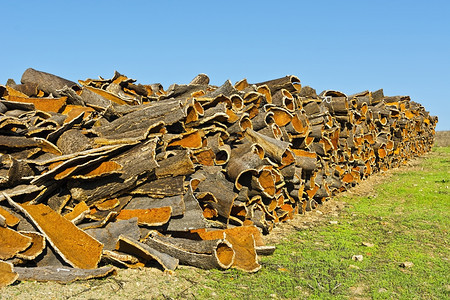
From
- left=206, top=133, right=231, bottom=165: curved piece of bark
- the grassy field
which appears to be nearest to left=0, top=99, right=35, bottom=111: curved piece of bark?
left=206, top=133, right=231, bottom=165: curved piece of bark

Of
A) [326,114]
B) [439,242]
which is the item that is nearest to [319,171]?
[326,114]

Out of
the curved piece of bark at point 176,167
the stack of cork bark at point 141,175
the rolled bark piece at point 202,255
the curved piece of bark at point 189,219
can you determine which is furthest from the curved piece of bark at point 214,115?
the rolled bark piece at point 202,255

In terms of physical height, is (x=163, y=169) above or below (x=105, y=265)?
above

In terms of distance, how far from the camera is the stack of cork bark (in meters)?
3.84

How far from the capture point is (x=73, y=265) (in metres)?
3.56

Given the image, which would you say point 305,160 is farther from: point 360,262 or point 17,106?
point 17,106

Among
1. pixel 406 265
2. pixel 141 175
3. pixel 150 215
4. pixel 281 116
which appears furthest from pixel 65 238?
pixel 281 116

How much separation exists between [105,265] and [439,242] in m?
5.29

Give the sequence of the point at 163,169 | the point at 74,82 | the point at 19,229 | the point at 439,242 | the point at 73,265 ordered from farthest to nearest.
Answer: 1. the point at 74,82
2. the point at 439,242
3. the point at 163,169
4. the point at 19,229
5. the point at 73,265

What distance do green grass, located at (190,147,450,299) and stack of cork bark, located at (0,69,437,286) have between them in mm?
377

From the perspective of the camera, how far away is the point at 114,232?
13.5 ft

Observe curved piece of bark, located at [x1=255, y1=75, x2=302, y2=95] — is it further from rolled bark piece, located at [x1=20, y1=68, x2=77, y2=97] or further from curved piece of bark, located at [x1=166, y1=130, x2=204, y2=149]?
rolled bark piece, located at [x1=20, y1=68, x2=77, y2=97]

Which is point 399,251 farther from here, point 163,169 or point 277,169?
point 163,169

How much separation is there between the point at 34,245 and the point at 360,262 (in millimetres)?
4038
